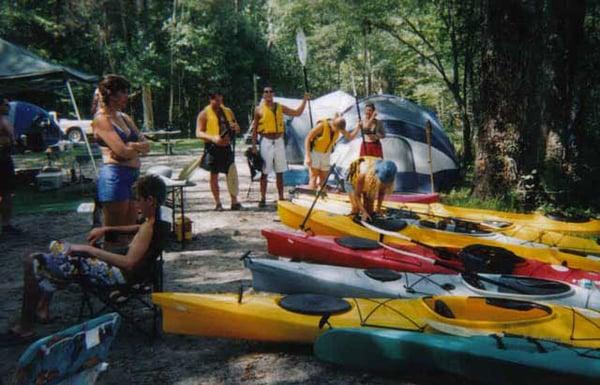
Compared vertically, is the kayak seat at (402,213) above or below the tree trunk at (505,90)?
below

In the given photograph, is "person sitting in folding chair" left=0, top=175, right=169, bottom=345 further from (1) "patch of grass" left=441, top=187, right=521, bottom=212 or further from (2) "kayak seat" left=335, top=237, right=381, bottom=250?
(1) "patch of grass" left=441, top=187, right=521, bottom=212

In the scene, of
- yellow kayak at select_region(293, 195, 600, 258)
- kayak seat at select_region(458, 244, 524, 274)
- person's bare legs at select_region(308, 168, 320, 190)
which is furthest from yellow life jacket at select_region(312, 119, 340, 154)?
kayak seat at select_region(458, 244, 524, 274)

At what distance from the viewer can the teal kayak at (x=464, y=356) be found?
2855 mm

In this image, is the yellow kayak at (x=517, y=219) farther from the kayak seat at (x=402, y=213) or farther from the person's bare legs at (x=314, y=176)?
the person's bare legs at (x=314, y=176)

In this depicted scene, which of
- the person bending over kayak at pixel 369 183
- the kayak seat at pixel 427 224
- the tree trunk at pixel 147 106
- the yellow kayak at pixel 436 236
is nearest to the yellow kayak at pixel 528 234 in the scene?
the kayak seat at pixel 427 224

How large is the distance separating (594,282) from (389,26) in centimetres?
946

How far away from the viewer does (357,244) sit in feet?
16.5

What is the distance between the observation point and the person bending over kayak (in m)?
5.68

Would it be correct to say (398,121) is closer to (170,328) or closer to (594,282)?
(594,282)

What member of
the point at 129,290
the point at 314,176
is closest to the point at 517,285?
the point at 129,290

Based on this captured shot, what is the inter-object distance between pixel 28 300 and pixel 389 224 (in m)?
3.56

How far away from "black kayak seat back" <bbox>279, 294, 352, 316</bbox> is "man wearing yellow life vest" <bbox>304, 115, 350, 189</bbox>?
14.2 ft

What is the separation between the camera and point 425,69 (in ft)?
53.8

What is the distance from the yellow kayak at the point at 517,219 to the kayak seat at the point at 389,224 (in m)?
0.70
